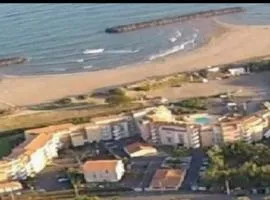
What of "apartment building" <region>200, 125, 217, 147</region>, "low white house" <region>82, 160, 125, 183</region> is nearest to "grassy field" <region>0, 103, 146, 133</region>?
"apartment building" <region>200, 125, 217, 147</region>

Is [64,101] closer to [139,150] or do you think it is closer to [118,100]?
[118,100]

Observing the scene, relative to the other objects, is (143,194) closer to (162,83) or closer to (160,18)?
(162,83)

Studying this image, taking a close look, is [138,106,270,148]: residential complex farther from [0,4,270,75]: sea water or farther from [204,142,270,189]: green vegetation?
[0,4,270,75]: sea water

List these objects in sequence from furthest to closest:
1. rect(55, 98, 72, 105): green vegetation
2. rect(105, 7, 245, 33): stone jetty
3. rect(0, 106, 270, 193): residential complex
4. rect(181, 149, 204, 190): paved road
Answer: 1. rect(105, 7, 245, 33): stone jetty
2. rect(55, 98, 72, 105): green vegetation
3. rect(0, 106, 270, 193): residential complex
4. rect(181, 149, 204, 190): paved road

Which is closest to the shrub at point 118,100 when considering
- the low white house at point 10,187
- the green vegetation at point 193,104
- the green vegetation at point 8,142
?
the green vegetation at point 193,104

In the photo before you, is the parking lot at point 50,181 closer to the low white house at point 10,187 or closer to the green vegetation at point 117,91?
the low white house at point 10,187

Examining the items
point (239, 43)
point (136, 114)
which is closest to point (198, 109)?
point (136, 114)

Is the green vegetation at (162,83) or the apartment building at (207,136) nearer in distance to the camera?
the apartment building at (207,136)
